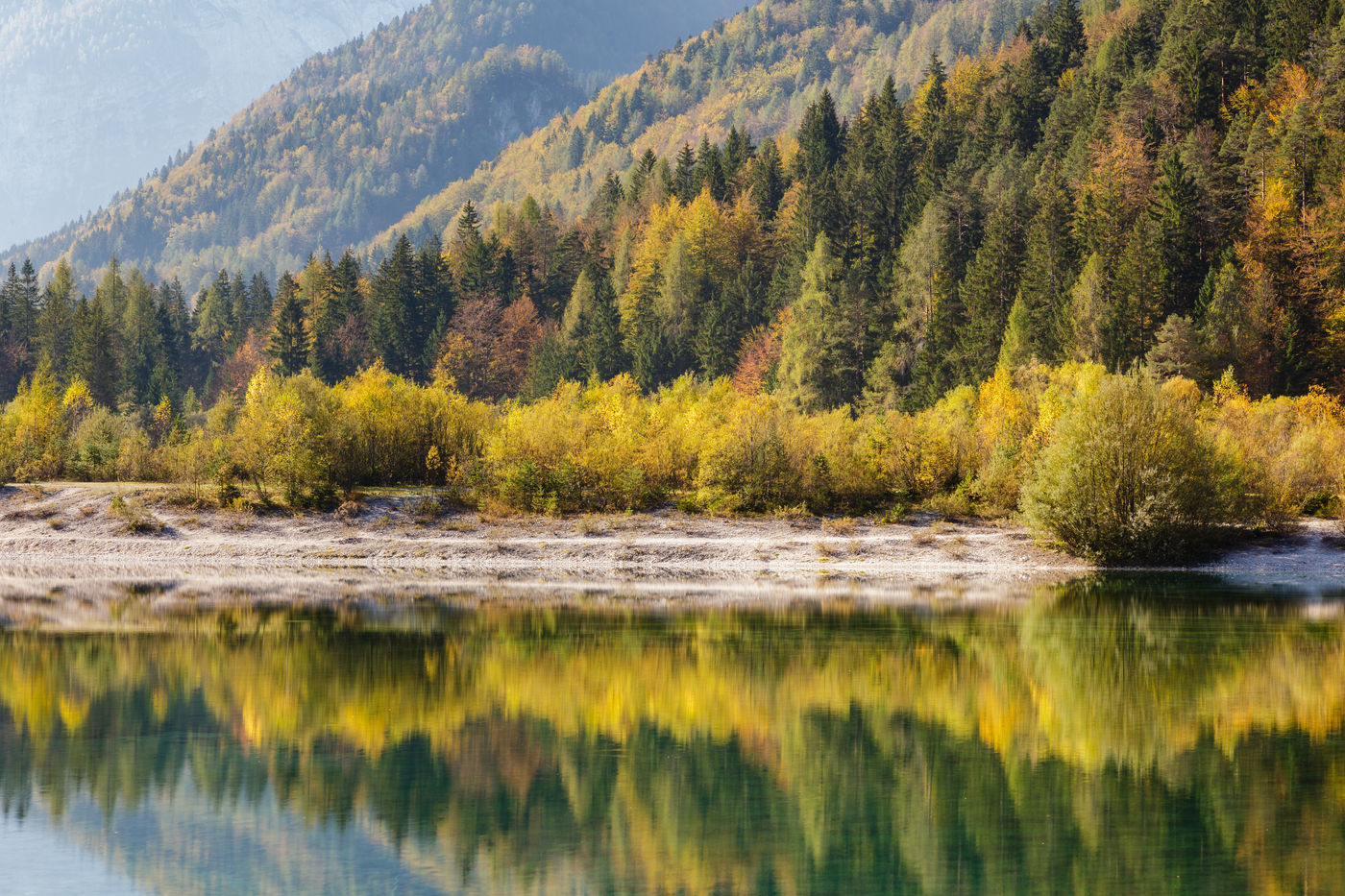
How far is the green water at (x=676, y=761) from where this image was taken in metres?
10.4

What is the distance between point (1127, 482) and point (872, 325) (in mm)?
46607

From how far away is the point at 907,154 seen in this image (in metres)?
97.4

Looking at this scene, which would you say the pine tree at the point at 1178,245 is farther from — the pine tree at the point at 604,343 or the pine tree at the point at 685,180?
the pine tree at the point at 685,180

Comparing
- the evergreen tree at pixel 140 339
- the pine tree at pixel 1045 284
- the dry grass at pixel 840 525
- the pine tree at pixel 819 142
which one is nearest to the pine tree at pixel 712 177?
the pine tree at pixel 819 142

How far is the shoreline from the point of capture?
30.8 metres

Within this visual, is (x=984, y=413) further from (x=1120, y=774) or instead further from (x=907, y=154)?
(x=907, y=154)

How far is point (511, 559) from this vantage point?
38.4 meters

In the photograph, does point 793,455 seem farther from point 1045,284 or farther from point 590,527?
point 1045,284

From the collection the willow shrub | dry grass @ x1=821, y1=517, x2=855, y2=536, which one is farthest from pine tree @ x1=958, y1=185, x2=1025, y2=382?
the willow shrub

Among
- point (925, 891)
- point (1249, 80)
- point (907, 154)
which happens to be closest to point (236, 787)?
point (925, 891)

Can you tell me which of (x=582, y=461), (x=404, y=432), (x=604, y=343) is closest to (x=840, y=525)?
(x=582, y=461)

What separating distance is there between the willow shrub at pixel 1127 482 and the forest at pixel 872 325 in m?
0.14

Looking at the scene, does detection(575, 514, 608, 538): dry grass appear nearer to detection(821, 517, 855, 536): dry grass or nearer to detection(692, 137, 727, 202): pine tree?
detection(821, 517, 855, 536): dry grass

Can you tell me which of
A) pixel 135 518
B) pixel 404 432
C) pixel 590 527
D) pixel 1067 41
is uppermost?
pixel 1067 41
